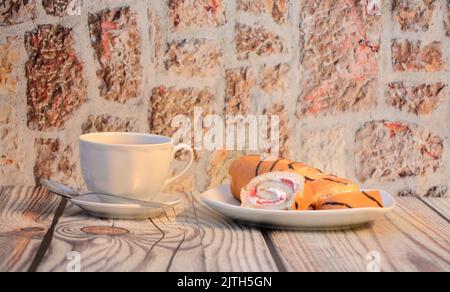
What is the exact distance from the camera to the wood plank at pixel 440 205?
139cm

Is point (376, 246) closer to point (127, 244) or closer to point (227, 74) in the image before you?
point (127, 244)

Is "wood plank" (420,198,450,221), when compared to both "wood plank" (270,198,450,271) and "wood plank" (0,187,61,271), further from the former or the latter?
"wood plank" (0,187,61,271)

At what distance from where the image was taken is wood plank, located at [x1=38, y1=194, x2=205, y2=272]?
996 millimetres

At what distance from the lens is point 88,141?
4.07ft

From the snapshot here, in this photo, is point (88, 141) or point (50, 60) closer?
point (88, 141)

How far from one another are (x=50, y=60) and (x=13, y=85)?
0.08 m

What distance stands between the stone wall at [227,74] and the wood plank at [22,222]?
A: 0.33 feet

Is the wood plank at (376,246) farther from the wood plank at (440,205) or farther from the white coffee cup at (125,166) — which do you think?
the white coffee cup at (125,166)

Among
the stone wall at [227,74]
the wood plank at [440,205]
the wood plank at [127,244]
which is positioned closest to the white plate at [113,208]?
the wood plank at [127,244]
